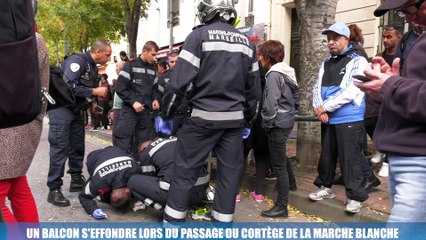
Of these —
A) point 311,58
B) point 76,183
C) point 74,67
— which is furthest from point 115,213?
point 311,58

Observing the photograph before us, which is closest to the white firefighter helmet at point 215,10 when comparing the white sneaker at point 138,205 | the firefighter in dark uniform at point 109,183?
the firefighter in dark uniform at point 109,183

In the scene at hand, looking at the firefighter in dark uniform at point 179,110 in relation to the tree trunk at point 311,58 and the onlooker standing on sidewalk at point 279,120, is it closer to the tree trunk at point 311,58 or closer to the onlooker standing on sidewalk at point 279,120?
the onlooker standing on sidewalk at point 279,120

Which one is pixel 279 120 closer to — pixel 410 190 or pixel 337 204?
pixel 337 204

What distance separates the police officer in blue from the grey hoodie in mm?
1772

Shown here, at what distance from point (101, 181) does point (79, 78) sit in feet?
4.20

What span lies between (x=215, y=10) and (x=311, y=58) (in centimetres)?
247

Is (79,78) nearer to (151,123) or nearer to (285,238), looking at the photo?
(151,123)

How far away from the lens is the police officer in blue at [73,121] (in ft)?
14.7

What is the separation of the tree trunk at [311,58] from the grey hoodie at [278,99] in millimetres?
1349

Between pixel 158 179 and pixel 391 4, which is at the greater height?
pixel 391 4

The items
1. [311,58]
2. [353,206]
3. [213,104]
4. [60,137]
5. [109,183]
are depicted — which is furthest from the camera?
[311,58]

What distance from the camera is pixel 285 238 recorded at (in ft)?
12.5

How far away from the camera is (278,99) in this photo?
4258mm

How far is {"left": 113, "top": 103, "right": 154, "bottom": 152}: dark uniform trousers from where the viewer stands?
622cm
